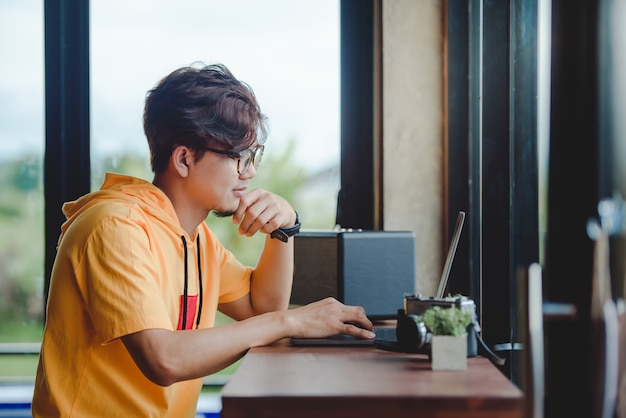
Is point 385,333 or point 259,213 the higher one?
point 259,213

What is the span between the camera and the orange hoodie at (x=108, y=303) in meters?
1.57

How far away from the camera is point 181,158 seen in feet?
6.31

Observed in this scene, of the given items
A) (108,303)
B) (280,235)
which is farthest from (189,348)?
(280,235)

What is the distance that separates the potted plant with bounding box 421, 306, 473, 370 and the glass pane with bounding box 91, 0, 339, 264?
162 centimetres

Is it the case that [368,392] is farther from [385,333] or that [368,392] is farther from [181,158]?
[181,158]

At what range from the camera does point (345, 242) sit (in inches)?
80.6

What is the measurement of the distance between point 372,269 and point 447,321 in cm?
72

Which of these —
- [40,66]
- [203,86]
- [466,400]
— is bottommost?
[466,400]

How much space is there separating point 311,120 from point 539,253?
1.51m

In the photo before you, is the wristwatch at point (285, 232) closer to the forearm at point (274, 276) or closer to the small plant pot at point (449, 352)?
the forearm at point (274, 276)

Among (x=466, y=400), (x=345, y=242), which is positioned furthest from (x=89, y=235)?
(x=466, y=400)

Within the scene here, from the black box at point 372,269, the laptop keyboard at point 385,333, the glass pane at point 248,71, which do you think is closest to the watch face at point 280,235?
the black box at point 372,269

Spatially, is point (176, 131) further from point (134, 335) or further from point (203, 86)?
point (134, 335)

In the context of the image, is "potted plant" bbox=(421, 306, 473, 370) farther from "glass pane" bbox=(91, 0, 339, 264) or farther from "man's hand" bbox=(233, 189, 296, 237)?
"glass pane" bbox=(91, 0, 339, 264)
